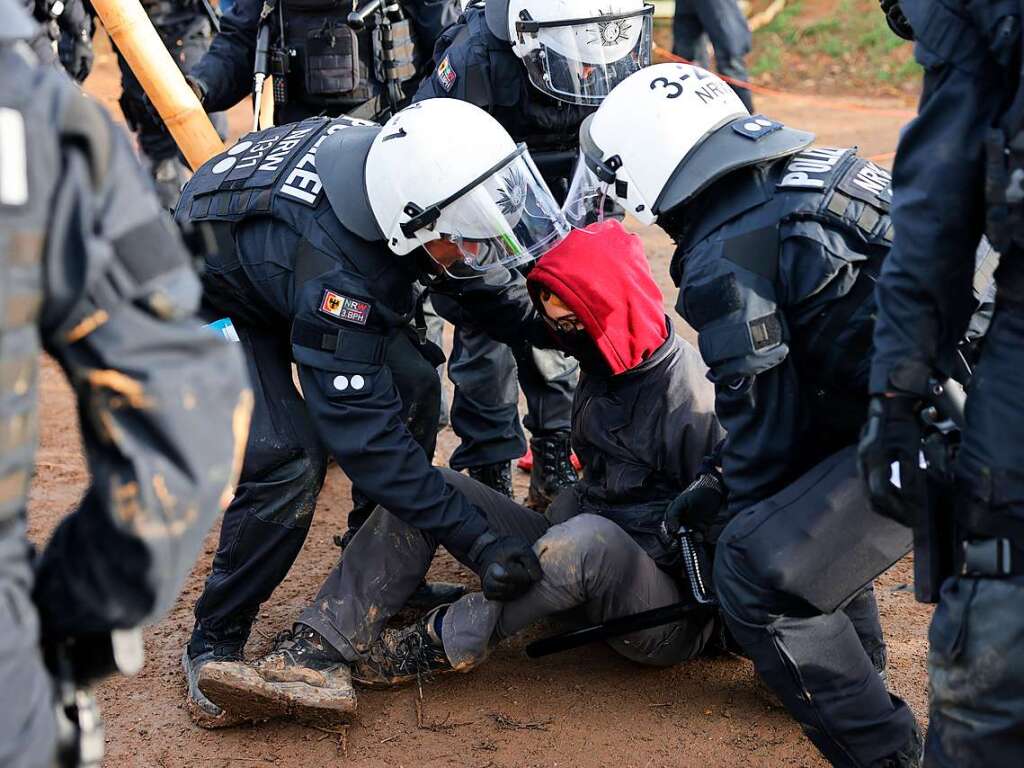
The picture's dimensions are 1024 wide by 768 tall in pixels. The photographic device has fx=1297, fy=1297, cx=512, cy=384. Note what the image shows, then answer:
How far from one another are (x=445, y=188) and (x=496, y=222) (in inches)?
7.0

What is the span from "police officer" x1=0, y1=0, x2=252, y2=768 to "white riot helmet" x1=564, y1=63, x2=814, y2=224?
1542 millimetres

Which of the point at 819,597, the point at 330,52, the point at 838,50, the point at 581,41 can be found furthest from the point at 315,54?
the point at 838,50

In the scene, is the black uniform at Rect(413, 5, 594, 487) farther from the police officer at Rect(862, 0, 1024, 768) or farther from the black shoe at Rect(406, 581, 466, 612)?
the police officer at Rect(862, 0, 1024, 768)

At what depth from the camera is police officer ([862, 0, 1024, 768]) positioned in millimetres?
2150

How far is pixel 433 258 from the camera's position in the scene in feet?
11.3

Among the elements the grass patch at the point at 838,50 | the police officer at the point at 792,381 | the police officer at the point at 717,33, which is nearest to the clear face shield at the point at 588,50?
the police officer at the point at 792,381

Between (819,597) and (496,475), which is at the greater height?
(819,597)

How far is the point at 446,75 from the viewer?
4.64 meters

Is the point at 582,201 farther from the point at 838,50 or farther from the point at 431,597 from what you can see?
the point at 838,50

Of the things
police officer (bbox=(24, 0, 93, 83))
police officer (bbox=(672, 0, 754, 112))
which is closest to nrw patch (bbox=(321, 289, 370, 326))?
police officer (bbox=(24, 0, 93, 83))

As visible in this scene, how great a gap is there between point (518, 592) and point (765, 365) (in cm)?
99

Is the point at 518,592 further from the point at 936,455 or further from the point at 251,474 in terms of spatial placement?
the point at 936,455

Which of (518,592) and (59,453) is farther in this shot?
(59,453)

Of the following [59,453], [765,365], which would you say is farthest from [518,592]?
[59,453]
